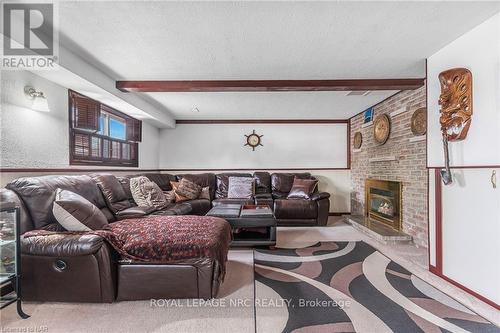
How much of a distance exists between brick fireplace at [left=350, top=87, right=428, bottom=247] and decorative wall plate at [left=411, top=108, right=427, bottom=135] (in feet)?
0.26

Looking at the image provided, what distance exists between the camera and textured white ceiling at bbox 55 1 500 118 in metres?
1.75

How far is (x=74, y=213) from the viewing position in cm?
204

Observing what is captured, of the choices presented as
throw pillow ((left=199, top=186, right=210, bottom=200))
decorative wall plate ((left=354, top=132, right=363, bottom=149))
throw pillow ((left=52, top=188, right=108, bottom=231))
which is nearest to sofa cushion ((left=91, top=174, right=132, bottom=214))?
throw pillow ((left=52, top=188, right=108, bottom=231))

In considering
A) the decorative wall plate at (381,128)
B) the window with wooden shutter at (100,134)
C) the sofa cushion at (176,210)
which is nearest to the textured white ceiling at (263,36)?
the window with wooden shutter at (100,134)

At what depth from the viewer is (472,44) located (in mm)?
2041

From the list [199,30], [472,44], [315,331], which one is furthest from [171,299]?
[472,44]

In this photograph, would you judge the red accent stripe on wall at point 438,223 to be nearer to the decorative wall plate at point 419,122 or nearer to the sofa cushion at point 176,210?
the decorative wall plate at point 419,122

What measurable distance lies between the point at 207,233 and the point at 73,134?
227 cm

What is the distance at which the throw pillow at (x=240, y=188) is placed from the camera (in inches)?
195

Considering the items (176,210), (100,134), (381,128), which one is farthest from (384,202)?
(100,134)

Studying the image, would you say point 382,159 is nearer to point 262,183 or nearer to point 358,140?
point 358,140

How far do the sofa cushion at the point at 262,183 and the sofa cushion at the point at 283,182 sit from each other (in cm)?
9

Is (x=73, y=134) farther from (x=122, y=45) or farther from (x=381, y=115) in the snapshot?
(x=381, y=115)

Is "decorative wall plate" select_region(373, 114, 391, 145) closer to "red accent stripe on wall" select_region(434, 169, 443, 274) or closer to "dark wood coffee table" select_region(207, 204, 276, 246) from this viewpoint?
"red accent stripe on wall" select_region(434, 169, 443, 274)
